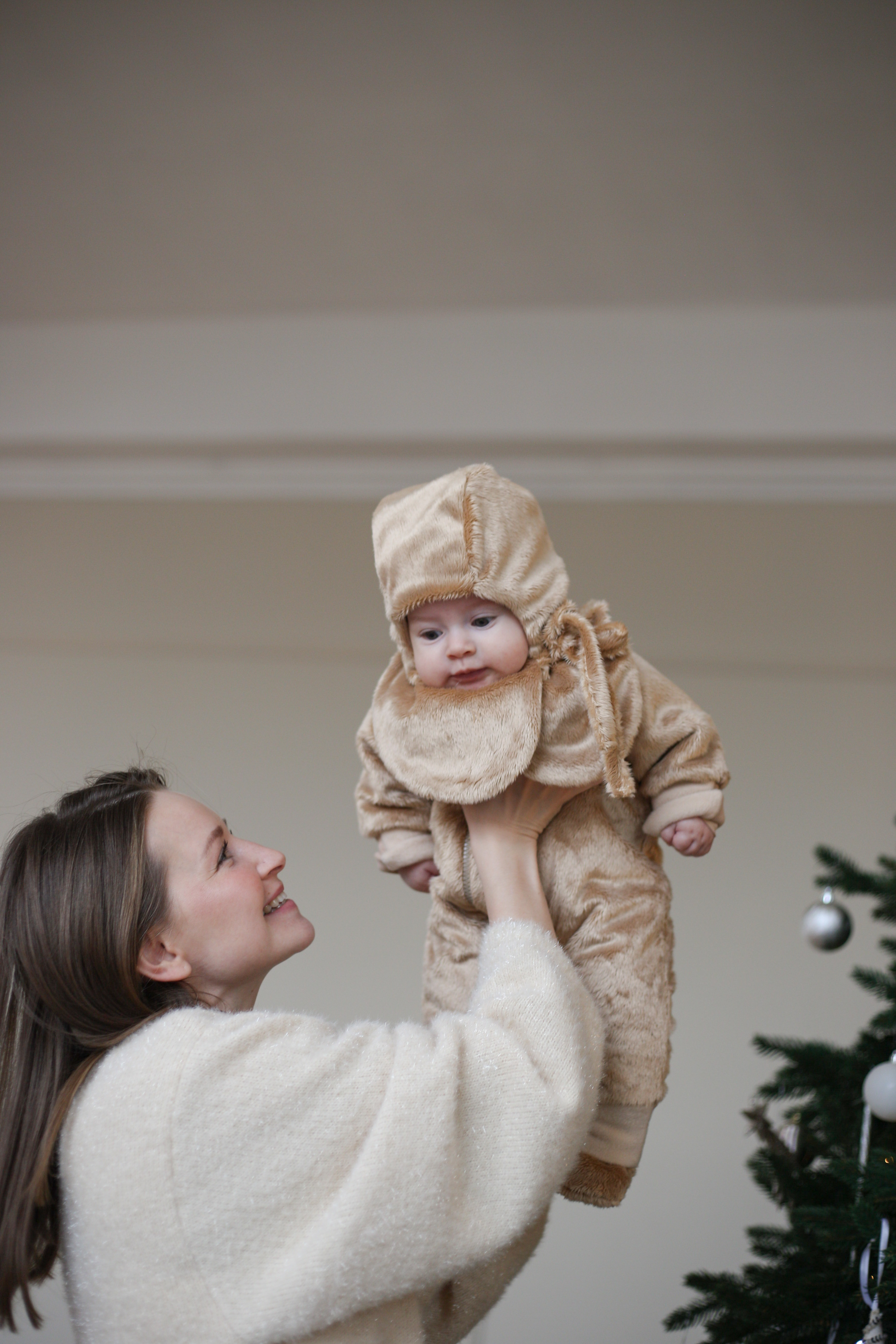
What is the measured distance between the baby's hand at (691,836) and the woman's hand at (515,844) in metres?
0.12

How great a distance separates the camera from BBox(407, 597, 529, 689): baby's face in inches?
50.3

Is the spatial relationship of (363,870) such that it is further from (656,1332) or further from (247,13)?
(247,13)

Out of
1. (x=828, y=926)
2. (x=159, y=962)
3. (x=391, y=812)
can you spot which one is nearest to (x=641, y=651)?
(x=828, y=926)

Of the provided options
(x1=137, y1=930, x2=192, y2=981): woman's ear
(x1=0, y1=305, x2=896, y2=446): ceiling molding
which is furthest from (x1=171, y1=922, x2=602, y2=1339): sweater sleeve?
(x1=0, y1=305, x2=896, y2=446): ceiling molding

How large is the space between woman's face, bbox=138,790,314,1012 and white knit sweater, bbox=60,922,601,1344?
0.35 ft

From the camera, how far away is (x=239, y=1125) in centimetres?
100

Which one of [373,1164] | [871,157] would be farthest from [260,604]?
[373,1164]

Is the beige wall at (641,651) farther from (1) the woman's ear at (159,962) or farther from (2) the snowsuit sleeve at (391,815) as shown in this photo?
(1) the woman's ear at (159,962)

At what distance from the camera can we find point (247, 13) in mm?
2289

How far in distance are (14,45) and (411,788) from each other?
2.13 m

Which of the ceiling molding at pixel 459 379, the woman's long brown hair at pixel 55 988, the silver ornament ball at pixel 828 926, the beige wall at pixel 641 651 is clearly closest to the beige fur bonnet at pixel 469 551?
the woman's long brown hair at pixel 55 988

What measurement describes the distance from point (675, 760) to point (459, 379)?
6.98 ft

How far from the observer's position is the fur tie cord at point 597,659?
3.91 feet

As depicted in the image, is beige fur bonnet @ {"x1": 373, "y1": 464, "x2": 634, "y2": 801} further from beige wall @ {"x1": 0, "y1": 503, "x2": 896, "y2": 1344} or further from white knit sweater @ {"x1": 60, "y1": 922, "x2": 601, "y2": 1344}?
beige wall @ {"x1": 0, "y1": 503, "x2": 896, "y2": 1344}
